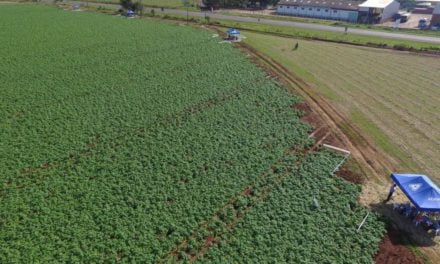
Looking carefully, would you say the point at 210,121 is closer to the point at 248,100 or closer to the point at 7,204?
the point at 248,100

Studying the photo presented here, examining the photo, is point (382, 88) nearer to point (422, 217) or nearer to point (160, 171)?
point (422, 217)

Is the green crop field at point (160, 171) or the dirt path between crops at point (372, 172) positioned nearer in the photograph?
the green crop field at point (160, 171)

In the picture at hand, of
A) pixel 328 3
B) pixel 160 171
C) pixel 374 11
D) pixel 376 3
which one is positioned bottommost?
pixel 160 171

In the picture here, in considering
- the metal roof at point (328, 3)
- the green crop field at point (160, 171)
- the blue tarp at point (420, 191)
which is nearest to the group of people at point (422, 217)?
the blue tarp at point (420, 191)

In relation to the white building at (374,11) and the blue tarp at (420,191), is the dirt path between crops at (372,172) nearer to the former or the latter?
the blue tarp at (420,191)

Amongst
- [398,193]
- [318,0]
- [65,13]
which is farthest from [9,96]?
[318,0]

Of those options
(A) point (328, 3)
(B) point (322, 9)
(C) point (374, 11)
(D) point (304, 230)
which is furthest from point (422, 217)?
(A) point (328, 3)
